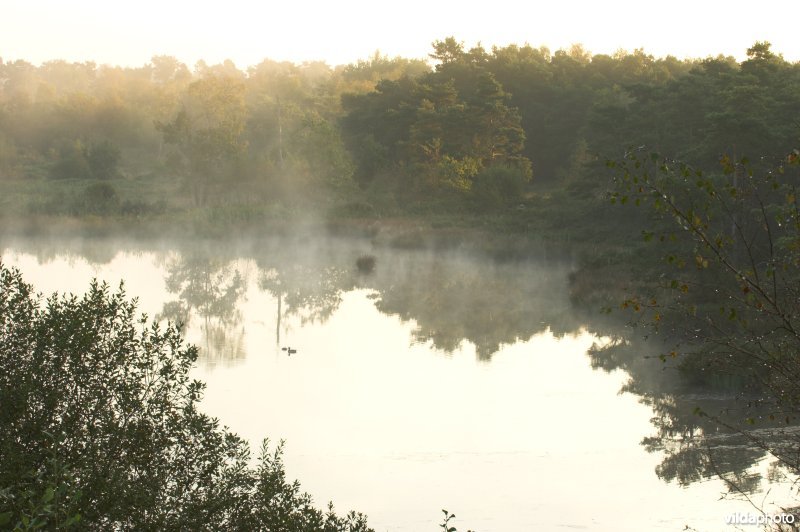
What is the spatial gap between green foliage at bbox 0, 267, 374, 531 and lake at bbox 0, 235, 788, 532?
4589 millimetres

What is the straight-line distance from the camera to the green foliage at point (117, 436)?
1001 centimetres

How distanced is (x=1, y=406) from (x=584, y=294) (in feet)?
103

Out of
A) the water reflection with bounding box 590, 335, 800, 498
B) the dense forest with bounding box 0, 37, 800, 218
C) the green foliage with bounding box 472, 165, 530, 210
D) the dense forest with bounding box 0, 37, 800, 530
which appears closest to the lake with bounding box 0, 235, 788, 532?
the water reflection with bounding box 590, 335, 800, 498

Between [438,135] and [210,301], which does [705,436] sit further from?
[438,135]

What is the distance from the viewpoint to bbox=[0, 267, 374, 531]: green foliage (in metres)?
10.0

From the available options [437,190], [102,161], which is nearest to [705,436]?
[437,190]

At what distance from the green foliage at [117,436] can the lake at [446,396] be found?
4.59m

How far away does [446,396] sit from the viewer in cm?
2400

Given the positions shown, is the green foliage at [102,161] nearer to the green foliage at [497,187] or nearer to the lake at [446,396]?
the green foliage at [497,187]

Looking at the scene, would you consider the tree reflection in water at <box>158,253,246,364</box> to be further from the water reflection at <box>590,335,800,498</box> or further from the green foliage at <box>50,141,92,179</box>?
the green foliage at <box>50,141,92,179</box>

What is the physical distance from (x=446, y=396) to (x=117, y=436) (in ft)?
45.3

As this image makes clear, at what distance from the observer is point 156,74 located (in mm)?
191625

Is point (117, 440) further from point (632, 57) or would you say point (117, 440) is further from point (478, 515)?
point (632, 57)

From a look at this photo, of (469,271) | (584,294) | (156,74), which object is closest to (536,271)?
(469,271)
